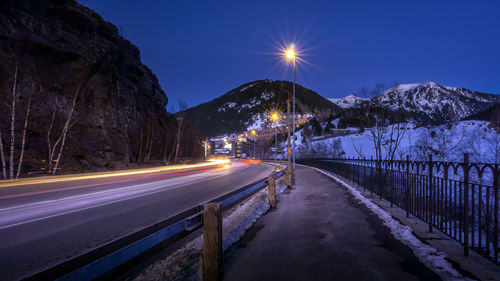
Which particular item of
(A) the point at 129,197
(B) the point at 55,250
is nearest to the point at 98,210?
(A) the point at 129,197

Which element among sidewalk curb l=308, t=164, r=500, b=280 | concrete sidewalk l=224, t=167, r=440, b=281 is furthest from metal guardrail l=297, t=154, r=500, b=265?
concrete sidewalk l=224, t=167, r=440, b=281

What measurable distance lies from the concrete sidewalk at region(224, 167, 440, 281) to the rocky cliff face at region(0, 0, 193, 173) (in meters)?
22.3

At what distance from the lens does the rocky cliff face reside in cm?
2538

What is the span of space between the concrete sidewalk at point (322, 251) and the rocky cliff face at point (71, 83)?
22.3 m

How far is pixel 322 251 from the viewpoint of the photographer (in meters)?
4.43

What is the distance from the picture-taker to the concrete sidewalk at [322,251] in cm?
363

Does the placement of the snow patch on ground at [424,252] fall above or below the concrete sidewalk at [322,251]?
above

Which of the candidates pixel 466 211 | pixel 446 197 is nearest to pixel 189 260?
pixel 466 211

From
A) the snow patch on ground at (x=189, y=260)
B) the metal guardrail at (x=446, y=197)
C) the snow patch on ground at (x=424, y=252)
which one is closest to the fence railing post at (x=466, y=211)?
the metal guardrail at (x=446, y=197)

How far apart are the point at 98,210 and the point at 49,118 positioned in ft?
90.5

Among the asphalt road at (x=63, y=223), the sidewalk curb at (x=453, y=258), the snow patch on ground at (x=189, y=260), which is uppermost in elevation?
the sidewalk curb at (x=453, y=258)

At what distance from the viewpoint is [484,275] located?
11.3 ft

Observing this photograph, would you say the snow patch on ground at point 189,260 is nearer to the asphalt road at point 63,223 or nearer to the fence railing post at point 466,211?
the asphalt road at point 63,223

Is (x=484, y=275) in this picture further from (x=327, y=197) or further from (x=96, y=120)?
(x=96, y=120)
